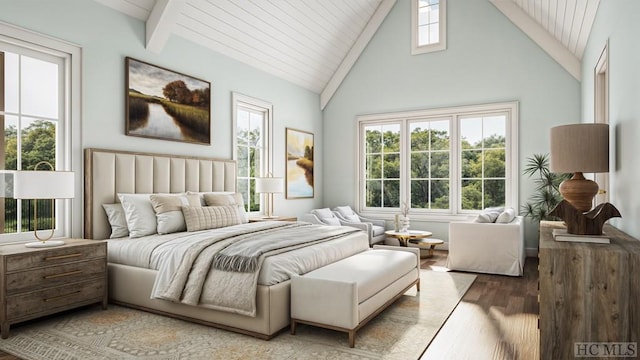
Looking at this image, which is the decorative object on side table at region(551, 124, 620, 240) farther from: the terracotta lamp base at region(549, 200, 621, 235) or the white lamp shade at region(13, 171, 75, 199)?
the white lamp shade at region(13, 171, 75, 199)

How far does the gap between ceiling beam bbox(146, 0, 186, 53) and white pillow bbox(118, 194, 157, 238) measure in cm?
170

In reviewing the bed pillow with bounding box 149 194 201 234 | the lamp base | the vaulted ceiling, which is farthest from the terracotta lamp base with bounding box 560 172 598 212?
the lamp base

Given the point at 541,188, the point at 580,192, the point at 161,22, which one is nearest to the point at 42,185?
the point at 161,22

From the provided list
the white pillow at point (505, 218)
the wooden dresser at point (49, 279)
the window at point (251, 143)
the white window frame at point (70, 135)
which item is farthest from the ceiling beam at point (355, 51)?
the wooden dresser at point (49, 279)

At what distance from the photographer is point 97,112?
414 centimetres

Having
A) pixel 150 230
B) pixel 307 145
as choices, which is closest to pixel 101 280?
pixel 150 230

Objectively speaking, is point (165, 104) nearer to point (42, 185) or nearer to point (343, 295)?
point (42, 185)

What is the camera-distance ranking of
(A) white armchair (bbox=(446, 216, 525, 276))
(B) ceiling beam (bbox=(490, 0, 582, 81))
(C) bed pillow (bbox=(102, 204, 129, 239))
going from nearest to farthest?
(C) bed pillow (bbox=(102, 204, 129, 239)), (A) white armchair (bbox=(446, 216, 525, 276)), (B) ceiling beam (bbox=(490, 0, 582, 81))

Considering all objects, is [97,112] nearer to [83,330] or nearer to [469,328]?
[83,330]

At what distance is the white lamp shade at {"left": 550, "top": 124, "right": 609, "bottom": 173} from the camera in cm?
255

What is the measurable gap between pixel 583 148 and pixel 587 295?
38.9 inches

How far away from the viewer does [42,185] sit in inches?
123

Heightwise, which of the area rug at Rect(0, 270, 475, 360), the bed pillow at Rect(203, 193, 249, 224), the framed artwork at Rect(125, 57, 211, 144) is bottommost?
the area rug at Rect(0, 270, 475, 360)

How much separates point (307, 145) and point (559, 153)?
5119 mm
